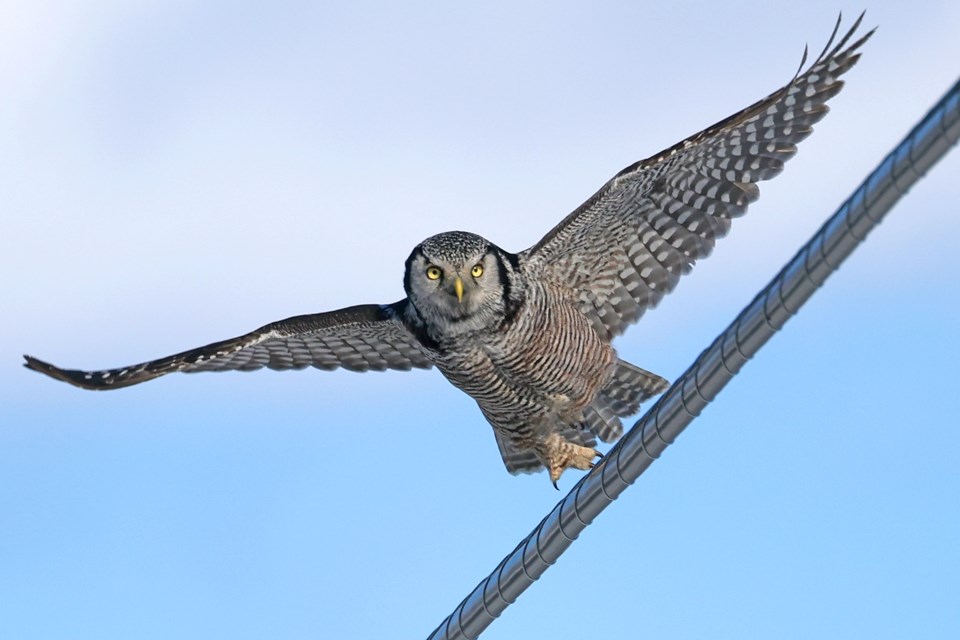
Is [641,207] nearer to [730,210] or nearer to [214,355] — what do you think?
[730,210]

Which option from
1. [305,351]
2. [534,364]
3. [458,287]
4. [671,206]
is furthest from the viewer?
[305,351]

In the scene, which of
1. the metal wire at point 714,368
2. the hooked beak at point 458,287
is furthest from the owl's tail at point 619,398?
the metal wire at point 714,368

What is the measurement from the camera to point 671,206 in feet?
38.0

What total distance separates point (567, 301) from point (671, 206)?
1175mm

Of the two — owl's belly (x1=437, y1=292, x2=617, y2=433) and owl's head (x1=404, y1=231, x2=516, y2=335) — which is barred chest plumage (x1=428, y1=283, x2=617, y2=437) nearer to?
owl's belly (x1=437, y1=292, x2=617, y2=433)

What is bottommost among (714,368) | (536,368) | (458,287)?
(714,368)

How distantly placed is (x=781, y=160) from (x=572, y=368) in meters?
2.35

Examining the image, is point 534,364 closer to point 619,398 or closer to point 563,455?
point 563,455

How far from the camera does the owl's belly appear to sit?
10898mm

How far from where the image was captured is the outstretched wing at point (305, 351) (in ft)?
37.6

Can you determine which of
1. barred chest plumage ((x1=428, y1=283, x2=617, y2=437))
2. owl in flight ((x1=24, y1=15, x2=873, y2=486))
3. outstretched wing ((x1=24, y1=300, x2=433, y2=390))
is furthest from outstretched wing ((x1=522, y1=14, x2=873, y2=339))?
outstretched wing ((x1=24, y1=300, x2=433, y2=390))

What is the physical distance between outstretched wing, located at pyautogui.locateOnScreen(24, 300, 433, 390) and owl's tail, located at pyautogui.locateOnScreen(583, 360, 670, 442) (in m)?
1.54

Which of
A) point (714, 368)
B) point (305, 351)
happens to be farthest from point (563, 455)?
point (714, 368)

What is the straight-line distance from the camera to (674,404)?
6391mm
